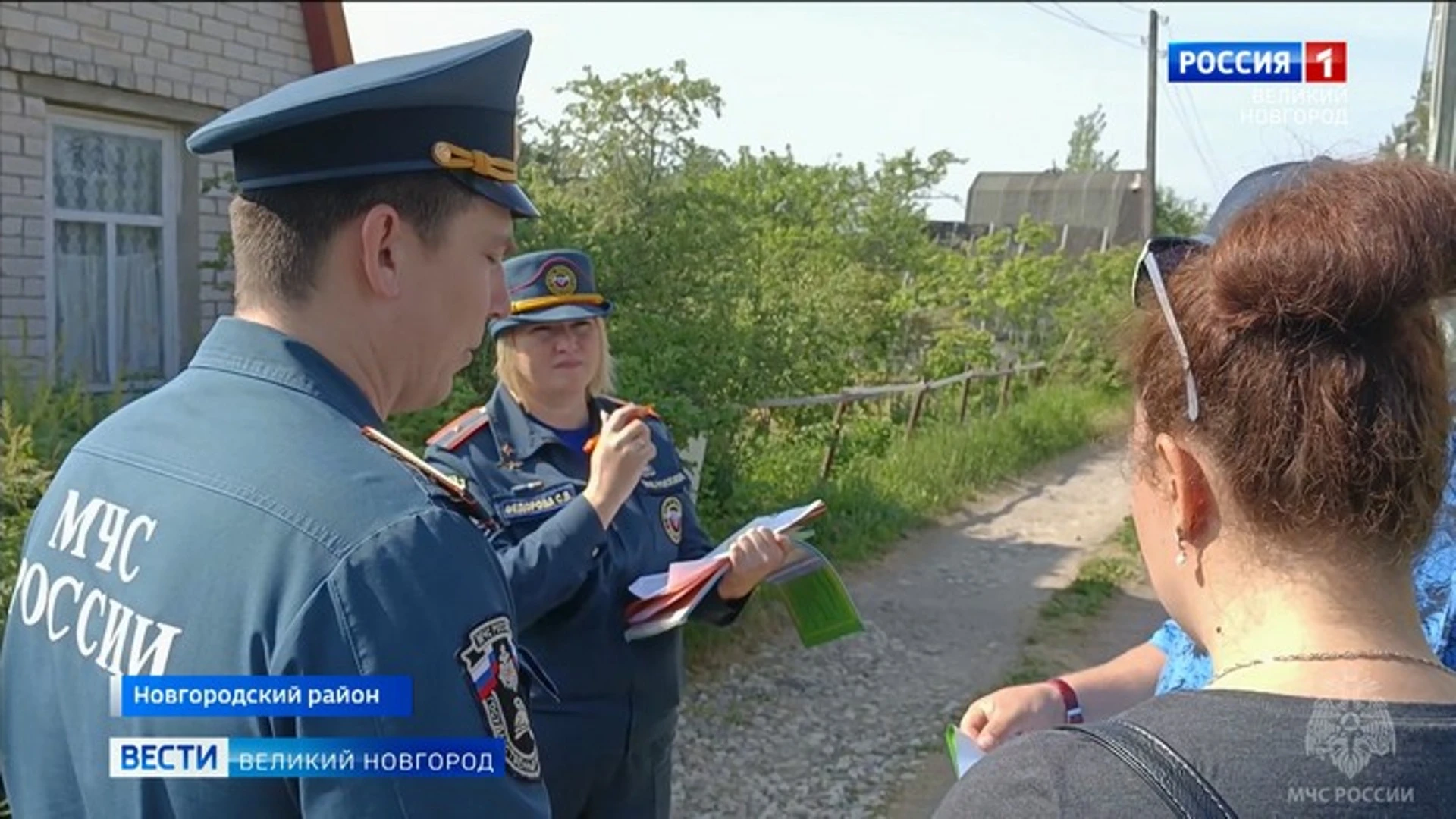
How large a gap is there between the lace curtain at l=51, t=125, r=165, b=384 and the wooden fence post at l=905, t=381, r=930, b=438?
640cm

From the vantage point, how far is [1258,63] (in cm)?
395

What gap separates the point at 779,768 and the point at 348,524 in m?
4.11

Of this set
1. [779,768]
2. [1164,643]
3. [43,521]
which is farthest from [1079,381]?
[43,521]

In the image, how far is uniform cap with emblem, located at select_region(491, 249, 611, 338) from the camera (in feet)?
9.70

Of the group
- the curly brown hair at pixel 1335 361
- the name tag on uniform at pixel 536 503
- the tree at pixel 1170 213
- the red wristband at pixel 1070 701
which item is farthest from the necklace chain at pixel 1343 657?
the tree at pixel 1170 213

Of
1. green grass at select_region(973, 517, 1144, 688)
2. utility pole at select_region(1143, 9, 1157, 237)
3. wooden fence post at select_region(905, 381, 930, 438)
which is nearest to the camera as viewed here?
green grass at select_region(973, 517, 1144, 688)

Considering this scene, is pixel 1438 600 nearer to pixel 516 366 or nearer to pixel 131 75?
pixel 516 366

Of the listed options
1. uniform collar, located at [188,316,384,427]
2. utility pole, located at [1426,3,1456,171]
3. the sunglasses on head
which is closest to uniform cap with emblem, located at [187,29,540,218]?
uniform collar, located at [188,316,384,427]

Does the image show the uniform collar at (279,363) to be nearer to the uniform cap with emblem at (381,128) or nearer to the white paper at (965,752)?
the uniform cap with emblem at (381,128)

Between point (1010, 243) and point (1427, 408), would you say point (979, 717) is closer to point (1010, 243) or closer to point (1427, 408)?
point (1427, 408)

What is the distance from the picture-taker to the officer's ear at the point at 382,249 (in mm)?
1323

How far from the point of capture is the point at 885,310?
13633 mm

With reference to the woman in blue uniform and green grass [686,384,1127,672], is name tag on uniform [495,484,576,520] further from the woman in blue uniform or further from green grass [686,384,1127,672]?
green grass [686,384,1127,672]
